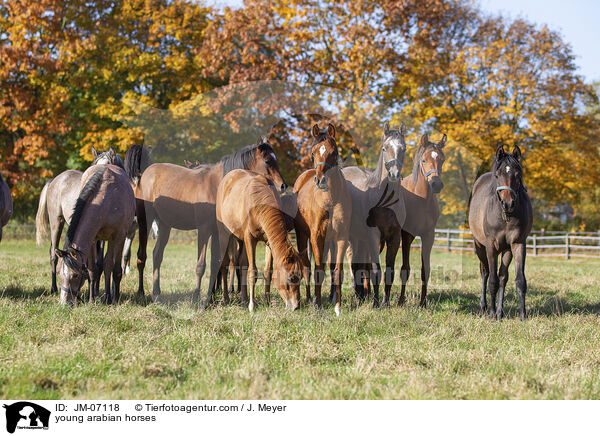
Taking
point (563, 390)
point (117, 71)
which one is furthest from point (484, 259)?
point (117, 71)

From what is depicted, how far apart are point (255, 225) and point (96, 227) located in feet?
6.66

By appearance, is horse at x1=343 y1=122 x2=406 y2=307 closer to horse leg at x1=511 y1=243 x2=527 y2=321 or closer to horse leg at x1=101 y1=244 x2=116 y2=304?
horse leg at x1=511 y1=243 x2=527 y2=321

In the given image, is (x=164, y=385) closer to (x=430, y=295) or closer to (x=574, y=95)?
(x=430, y=295)

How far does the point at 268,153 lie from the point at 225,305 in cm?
224

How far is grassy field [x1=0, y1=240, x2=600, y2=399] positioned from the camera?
3402 mm

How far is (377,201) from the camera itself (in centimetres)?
677

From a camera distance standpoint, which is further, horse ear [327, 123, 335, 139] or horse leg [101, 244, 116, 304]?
horse leg [101, 244, 116, 304]

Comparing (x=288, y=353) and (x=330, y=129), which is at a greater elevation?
(x=330, y=129)

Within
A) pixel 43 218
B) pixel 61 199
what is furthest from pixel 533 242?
pixel 61 199

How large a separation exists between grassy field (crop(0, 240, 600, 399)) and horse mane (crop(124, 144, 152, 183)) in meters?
2.84

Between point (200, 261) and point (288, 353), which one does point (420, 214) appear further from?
point (288, 353)

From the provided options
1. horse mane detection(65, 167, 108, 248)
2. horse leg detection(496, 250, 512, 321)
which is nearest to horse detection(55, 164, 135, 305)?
horse mane detection(65, 167, 108, 248)
